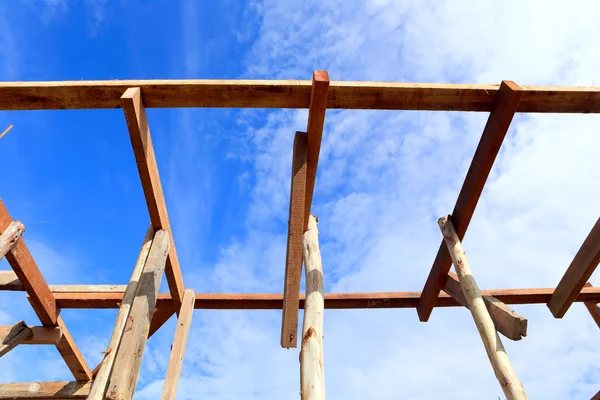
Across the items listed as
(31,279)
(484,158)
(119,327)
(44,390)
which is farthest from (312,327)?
(44,390)

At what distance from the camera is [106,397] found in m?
3.61

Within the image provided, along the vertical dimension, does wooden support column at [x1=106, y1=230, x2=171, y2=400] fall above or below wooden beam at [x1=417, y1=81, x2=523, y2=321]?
below

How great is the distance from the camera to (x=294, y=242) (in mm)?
4344

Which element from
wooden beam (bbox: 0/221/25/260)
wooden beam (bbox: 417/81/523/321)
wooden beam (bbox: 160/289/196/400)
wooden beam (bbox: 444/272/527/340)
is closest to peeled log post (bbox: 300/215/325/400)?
wooden beam (bbox: 417/81/523/321)

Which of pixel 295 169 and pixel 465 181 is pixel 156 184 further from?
pixel 465 181

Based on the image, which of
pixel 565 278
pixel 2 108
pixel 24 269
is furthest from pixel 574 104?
pixel 24 269

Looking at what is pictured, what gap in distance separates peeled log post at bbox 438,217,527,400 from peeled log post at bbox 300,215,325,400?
1569 mm

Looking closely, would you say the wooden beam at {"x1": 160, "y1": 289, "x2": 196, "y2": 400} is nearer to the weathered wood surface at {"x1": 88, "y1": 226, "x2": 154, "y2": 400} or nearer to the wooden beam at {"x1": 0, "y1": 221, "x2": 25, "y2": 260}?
the weathered wood surface at {"x1": 88, "y1": 226, "x2": 154, "y2": 400}

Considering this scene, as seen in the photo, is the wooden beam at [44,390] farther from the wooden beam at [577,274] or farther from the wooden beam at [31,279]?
the wooden beam at [577,274]

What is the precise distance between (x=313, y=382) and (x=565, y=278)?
4.38m

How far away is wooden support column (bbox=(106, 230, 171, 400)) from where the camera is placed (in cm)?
370

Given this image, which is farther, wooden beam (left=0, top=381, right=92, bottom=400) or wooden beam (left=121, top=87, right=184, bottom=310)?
wooden beam (left=0, top=381, right=92, bottom=400)

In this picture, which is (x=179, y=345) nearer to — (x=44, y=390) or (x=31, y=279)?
(x=31, y=279)

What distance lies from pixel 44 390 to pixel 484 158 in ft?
24.8
